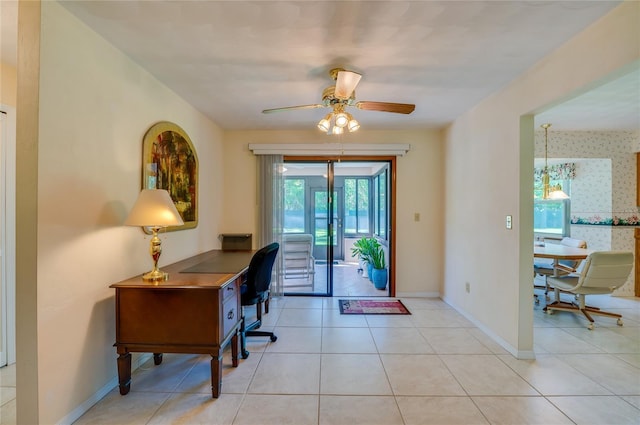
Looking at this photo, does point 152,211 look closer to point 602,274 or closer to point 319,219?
point 319,219

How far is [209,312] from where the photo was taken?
1887 millimetres

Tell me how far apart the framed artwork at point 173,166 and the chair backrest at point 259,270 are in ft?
2.47

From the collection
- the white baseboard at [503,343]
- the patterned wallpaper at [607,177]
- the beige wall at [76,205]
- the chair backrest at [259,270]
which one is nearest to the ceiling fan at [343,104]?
the beige wall at [76,205]

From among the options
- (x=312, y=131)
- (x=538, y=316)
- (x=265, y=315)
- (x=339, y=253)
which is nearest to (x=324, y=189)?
(x=312, y=131)

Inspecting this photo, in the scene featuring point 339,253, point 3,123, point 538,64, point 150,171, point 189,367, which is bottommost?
point 189,367

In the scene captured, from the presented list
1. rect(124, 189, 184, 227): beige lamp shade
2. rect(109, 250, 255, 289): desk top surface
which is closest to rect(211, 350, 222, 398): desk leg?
rect(109, 250, 255, 289): desk top surface

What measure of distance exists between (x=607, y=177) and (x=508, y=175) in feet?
10.3

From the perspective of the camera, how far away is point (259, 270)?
252 cm

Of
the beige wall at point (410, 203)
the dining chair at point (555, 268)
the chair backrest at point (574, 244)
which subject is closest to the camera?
the dining chair at point (555, 268)

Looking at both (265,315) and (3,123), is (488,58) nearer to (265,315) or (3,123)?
(265,315)

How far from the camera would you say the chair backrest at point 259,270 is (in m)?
2.47

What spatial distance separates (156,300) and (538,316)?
4113mm

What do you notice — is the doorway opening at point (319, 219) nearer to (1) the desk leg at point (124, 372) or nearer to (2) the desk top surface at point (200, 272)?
(2) the desk top surface at point (200, 272)

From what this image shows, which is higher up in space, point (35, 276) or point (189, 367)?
point (35, 276)
